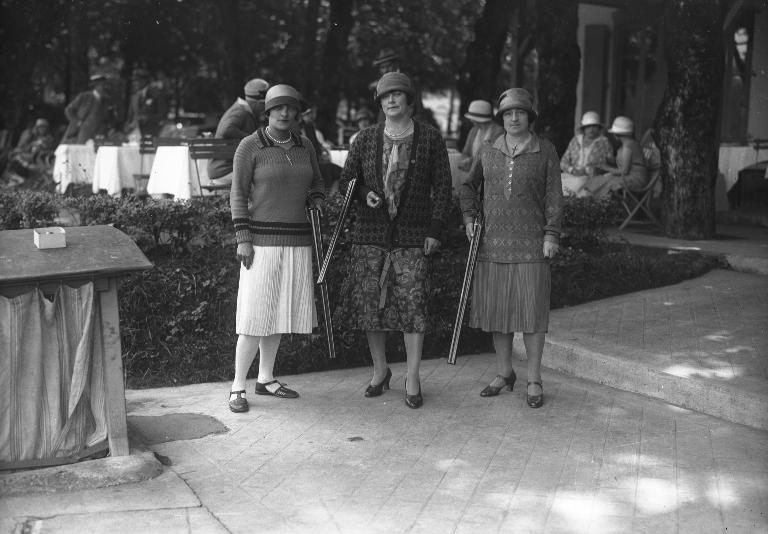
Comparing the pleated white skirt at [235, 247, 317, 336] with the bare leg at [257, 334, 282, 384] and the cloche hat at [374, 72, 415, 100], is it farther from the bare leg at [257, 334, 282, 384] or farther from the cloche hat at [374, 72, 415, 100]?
the cloche hat at [374, 72, 415, 100]

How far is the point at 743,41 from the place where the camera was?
52.8 feet

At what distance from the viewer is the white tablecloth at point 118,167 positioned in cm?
1212

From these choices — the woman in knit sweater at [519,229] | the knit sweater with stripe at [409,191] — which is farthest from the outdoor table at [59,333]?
the woman in knit sweater at [519,229]

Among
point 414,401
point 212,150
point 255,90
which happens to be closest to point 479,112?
point 255,90

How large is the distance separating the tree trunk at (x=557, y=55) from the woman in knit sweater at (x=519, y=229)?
19.7ft

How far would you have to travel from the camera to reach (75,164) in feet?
43.7

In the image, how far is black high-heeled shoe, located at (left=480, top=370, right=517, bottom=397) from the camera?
6324mm

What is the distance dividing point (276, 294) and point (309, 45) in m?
17.5

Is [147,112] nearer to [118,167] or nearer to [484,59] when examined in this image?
[484,59]

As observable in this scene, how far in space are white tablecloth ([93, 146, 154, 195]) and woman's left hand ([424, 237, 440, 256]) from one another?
6.83m

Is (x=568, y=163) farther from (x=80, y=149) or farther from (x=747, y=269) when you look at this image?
(x=80, y=149)

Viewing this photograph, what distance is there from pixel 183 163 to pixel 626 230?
16.8 ft

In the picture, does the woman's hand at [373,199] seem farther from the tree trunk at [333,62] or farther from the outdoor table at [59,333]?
the tree trunk at [333,62]

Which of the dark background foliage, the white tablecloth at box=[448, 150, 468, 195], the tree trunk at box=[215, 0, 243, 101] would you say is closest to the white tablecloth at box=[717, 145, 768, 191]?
the white tablecloth at box=[448, 150, 468, 195]
